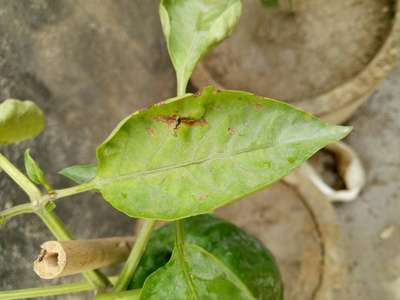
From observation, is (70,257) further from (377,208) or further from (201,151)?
(377,208)

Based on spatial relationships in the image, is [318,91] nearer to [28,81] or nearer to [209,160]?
[28,81]

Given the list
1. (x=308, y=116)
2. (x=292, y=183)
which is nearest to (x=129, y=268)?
(x=308, y=116)

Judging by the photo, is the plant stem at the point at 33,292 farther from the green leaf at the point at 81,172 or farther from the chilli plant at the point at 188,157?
the green leaf at the point at 81,172

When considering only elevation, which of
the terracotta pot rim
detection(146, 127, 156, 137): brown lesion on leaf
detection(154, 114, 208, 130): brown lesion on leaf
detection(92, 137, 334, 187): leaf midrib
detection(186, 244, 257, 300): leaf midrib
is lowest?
detection(186, 244, 257, 300): leaf midrib

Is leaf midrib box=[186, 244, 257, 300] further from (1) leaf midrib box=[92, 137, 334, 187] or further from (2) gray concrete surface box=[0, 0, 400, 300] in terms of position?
(2) gray concrete surface box=[0, 0, 400, 300]

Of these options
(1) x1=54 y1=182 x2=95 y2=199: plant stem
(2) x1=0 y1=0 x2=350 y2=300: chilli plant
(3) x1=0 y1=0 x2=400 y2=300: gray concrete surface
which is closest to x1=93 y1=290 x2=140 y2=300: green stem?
(2) x1=0 y1=0 x2=350 y2=300: chilli plant

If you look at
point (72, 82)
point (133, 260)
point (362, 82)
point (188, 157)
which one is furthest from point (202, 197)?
point (362, 82)
